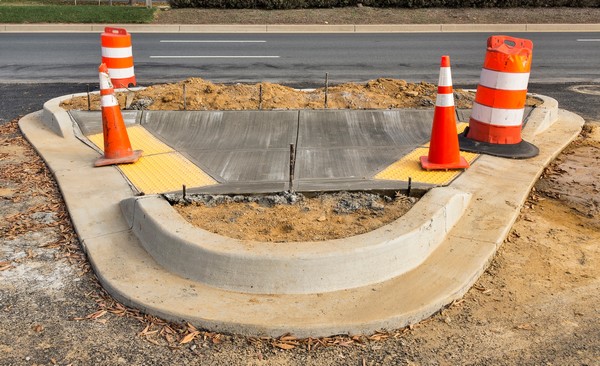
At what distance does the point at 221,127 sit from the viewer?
7422mm

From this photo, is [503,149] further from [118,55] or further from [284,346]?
[118,55]

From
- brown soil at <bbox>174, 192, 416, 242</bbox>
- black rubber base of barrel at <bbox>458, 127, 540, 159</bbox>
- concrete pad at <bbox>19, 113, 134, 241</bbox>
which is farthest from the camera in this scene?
black rubber base of barrel at <bbox>458, 127, 540, 159</bbox>

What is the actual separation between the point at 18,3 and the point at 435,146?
21.2 metres

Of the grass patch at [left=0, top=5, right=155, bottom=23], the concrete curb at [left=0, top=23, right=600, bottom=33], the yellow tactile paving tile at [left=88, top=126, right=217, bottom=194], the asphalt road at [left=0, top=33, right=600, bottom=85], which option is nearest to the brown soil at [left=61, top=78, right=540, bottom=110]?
the yellow tactile paving tile at [left=88, top=126, right=217, bottom=194]

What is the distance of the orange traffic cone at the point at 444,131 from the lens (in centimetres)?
597

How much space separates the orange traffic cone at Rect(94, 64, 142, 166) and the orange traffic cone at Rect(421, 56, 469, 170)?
2904mm

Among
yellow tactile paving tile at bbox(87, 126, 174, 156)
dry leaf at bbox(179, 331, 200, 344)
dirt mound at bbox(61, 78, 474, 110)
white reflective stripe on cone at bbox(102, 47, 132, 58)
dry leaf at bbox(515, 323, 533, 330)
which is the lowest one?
dry leaf at bbox(179, 331, 200, 344)

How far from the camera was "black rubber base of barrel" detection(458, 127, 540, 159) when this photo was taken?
649 cm

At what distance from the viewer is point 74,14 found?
19.9 m

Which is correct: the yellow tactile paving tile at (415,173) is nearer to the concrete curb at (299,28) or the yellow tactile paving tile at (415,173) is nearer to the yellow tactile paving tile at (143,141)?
the yellow tactile paving tile at (143,141)

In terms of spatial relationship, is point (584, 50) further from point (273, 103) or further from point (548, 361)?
point (548, 361)

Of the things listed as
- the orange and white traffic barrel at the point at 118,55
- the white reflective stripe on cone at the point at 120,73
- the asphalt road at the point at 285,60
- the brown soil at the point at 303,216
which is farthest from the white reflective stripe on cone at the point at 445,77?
the white reflective stripe on cone at the point at 120,73

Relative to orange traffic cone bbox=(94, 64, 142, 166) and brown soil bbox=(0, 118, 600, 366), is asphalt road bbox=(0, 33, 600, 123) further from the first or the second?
brown soil bbox=(0, 118, 600, 366)

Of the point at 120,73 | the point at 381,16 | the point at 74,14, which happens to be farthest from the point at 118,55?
the point at 381,16
